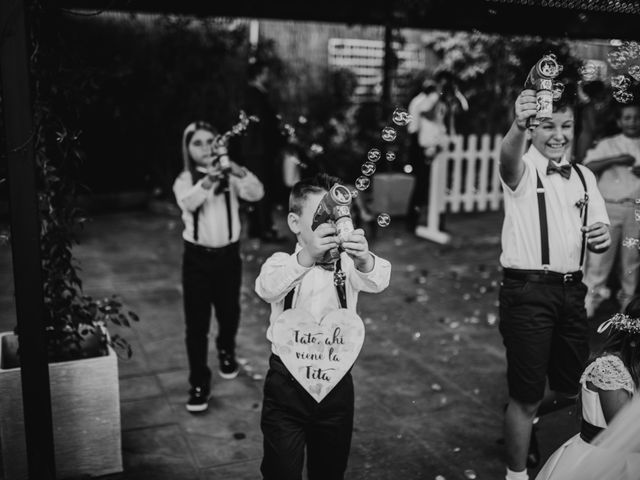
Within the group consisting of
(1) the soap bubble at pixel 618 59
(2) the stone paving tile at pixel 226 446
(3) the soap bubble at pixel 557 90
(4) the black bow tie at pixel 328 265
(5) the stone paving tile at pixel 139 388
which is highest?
(1) the soap bubble at pixel 618 59

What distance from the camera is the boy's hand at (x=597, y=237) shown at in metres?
3.28

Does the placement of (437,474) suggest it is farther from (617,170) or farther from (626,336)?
(617,170)

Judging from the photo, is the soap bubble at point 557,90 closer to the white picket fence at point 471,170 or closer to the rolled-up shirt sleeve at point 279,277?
the rolled-up shirt sleeve at point 279,277

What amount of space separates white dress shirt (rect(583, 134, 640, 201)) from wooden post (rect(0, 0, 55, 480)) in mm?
4264

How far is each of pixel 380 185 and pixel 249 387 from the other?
5441mm

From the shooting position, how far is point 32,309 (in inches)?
114

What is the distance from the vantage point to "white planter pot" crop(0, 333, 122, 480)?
11.4 feet

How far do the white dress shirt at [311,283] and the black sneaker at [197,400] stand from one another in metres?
1.75

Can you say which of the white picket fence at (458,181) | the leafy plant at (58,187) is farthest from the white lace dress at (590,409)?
the white picket fence at (458,181)

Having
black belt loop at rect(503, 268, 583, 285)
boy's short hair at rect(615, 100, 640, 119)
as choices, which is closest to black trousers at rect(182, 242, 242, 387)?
black belt loop at rect(503, 268, 583, 285)

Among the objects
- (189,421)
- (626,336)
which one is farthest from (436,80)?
(626,336)

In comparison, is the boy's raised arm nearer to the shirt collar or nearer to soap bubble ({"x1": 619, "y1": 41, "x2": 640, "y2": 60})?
the shirt collar

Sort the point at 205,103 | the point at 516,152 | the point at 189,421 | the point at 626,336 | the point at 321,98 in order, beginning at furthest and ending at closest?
the point at 321,98
the point at 205,103
the point at 189,421
the point at 516,152
the point at 626,336

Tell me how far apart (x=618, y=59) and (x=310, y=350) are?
192 centimetres
